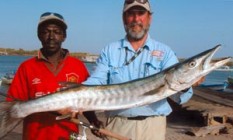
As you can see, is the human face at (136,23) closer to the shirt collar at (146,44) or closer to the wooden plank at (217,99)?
the shirt collar at (146,44)

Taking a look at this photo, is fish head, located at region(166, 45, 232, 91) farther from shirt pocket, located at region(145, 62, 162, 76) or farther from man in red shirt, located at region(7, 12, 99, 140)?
man in red shirt, located at region(7, 12, 99, 140)

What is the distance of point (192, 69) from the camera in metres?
4.68

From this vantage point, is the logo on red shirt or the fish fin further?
the logo on red shirt

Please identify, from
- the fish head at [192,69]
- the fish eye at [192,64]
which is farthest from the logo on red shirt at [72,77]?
the fish eye at [192,64]

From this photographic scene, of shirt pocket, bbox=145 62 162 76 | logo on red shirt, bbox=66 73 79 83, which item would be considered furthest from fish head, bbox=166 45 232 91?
logo on red shirt, bbox=66 73 79 83

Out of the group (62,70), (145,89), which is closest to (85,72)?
(62,70)

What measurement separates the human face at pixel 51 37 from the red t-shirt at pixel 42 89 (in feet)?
0.64

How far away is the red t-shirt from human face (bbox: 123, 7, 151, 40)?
33.1 inches

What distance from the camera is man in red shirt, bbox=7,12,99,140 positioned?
5348 millimetres

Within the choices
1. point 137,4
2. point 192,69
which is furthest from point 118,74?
point 192,69

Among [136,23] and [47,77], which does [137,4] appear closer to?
[136,23]

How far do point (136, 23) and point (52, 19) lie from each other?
1.05 m

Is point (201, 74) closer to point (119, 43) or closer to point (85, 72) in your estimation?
point (119, 43)

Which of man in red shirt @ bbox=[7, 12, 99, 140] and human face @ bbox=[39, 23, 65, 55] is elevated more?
human face @ bbox=[39, 23, 65, 55]
